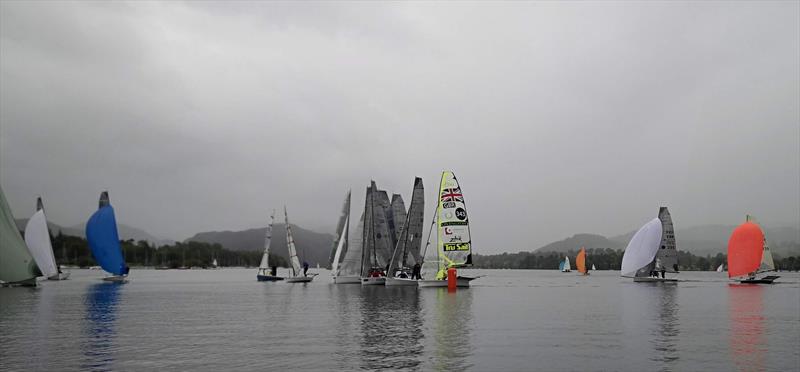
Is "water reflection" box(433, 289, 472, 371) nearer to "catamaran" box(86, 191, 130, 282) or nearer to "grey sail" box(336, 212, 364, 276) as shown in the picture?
"grey sail" box(336, 212, 364, 276)

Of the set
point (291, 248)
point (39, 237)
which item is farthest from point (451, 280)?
point (39, 237)

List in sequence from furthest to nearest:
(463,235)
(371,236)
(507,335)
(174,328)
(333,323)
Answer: (371,236) < (463,235) < (333,323) < (174,328) < (507,335)

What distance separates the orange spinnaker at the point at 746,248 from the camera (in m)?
77.3

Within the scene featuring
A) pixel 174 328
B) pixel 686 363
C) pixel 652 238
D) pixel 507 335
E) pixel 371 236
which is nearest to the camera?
pixel 686 363

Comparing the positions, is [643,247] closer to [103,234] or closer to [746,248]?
[746,248]

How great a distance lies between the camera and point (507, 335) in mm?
27797

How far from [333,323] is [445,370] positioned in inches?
557

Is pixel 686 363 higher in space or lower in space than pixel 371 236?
lower

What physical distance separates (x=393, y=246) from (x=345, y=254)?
6.34 metres

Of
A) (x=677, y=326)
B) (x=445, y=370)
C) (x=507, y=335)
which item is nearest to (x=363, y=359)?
(x=445, y=370)

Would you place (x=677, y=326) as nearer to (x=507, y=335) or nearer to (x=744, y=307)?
(x=507, y=335)

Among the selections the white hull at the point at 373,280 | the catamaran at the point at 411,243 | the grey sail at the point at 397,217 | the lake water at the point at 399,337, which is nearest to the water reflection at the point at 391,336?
the lake water at the point at 399,337

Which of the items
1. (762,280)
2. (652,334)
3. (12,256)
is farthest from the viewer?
(762,280)

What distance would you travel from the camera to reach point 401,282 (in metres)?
68.4
